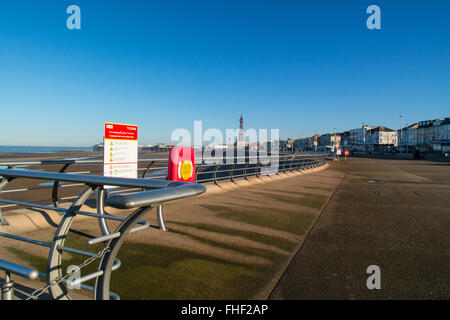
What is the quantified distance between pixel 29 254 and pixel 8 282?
102 inches

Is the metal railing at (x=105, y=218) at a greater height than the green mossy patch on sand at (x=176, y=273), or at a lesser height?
greater

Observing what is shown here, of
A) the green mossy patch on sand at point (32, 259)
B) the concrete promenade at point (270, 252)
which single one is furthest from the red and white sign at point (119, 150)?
the green mossy patch on sand at point (32, 259)

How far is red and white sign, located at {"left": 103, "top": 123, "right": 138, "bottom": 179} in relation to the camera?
16.9 ft

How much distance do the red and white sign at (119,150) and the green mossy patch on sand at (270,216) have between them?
2.28m

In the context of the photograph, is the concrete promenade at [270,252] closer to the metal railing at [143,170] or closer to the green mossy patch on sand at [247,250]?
the green mossy patch on sand at [247,250]

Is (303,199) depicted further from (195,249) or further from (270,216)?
(195,249)

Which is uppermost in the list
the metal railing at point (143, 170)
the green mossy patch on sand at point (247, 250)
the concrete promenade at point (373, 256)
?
the metal railing at point (143, 170)

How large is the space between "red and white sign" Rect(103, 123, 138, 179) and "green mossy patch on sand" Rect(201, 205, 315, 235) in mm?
2282

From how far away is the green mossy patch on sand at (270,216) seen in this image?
5.58 meters

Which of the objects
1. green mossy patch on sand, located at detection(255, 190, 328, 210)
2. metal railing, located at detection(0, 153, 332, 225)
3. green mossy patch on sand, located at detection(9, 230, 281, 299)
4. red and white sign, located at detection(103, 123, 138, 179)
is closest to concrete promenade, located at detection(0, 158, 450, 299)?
green mossy patch on sand, located at detection(9, 230, 281, 299)

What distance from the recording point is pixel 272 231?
5223mm

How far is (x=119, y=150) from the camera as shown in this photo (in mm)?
5367
